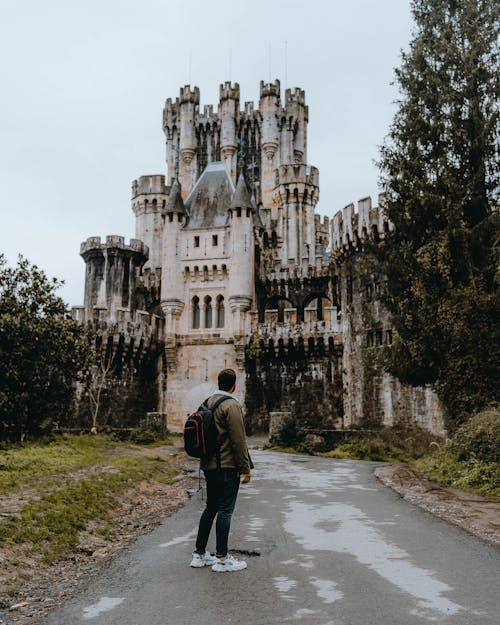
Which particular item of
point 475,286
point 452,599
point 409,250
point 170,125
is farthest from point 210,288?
point 452,599

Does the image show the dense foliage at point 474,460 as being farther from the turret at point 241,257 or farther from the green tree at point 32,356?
Answer: the turret at point 241,257

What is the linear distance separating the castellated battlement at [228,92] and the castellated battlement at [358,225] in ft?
89.6

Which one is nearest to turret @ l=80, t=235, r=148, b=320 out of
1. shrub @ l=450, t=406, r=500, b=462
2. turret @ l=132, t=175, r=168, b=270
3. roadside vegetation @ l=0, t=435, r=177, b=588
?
turret @ l=132, t=175, r=168, b=270

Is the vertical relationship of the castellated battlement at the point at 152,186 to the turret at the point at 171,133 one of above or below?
below

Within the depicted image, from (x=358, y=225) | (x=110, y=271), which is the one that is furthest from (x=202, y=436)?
(x=110, y=271)

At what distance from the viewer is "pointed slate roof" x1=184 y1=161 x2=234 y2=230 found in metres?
41.8

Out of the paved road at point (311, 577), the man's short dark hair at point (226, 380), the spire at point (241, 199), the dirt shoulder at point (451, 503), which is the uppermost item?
the spire at point (241, 199)

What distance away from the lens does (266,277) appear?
1700 inches

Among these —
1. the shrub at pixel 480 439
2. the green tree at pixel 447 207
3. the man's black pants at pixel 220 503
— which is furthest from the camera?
the green tree at pixel 447 207

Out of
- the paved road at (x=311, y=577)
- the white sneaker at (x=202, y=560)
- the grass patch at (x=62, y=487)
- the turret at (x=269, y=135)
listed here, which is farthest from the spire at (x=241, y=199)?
the white sneaker at (x=202, y=560)

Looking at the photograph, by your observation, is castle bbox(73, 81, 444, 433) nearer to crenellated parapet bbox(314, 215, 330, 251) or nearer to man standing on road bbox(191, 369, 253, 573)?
crenellated parapet bbox(314, 215, 330, 251)

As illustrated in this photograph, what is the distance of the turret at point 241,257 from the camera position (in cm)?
3897

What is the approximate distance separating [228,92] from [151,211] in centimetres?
1488

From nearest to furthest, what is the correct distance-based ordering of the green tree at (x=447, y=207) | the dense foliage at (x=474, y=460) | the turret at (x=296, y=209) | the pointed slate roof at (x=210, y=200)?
1. the dense foliage at (x=474, y=460)
2. the green tree at (x=447, y=207)
3. the pointed slate roof at (x=210, y=200)
4. the turret at (x=296, y=209)
